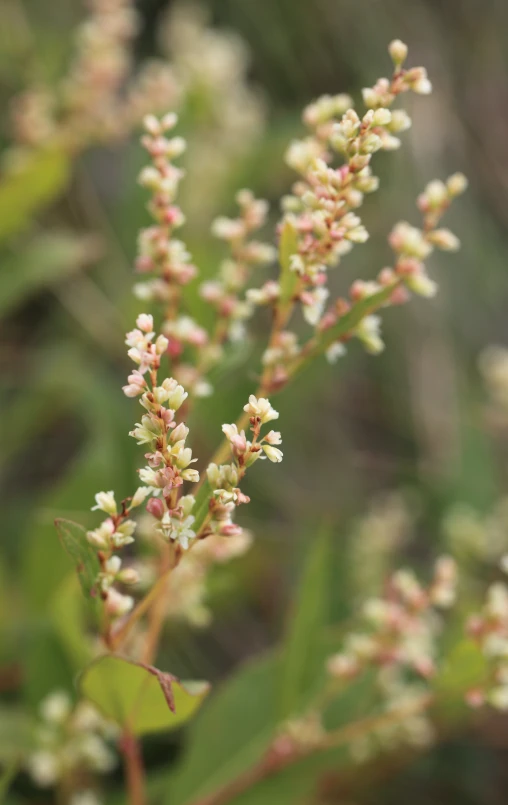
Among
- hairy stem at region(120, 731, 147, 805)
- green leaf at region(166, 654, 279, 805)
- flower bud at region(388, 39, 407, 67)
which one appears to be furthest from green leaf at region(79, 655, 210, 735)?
flower bud at region(388, 39, 407, 67)

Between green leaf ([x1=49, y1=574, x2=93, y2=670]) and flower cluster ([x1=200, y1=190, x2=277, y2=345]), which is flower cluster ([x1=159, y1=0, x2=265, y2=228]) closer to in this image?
flower cluster ([x1=200, y1=190, x2=277, y2=345])

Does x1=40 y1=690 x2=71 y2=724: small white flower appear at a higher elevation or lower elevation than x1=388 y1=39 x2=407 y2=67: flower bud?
lower

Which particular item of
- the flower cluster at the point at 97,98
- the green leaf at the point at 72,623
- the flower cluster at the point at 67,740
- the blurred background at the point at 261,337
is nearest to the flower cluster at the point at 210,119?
the blurred background at the point at 261,337

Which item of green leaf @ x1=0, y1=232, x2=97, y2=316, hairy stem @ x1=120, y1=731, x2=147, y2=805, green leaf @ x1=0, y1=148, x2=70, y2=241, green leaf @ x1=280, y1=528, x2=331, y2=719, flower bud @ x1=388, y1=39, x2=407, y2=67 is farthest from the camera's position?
green leaf @ x1=0, y1=232, x2=97, y2=316

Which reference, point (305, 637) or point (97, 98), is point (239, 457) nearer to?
point (305, 637)

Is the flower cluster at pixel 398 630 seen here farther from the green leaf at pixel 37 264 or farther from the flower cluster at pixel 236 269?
the green leaf at pixel 37 264

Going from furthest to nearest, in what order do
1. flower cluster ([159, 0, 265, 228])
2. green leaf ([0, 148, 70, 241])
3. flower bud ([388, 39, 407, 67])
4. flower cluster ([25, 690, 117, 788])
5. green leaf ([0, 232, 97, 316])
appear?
flower cluster ([159, 0, 265, 228]), green leaf ([0, 232, 97, 316]), green leaf ([0, 148, 70, 241]), flower cluster ([25, 690, 117, 788]), flower bud ([388, 39, 407, 67])

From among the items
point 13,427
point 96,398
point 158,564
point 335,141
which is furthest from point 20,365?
point 335,141
